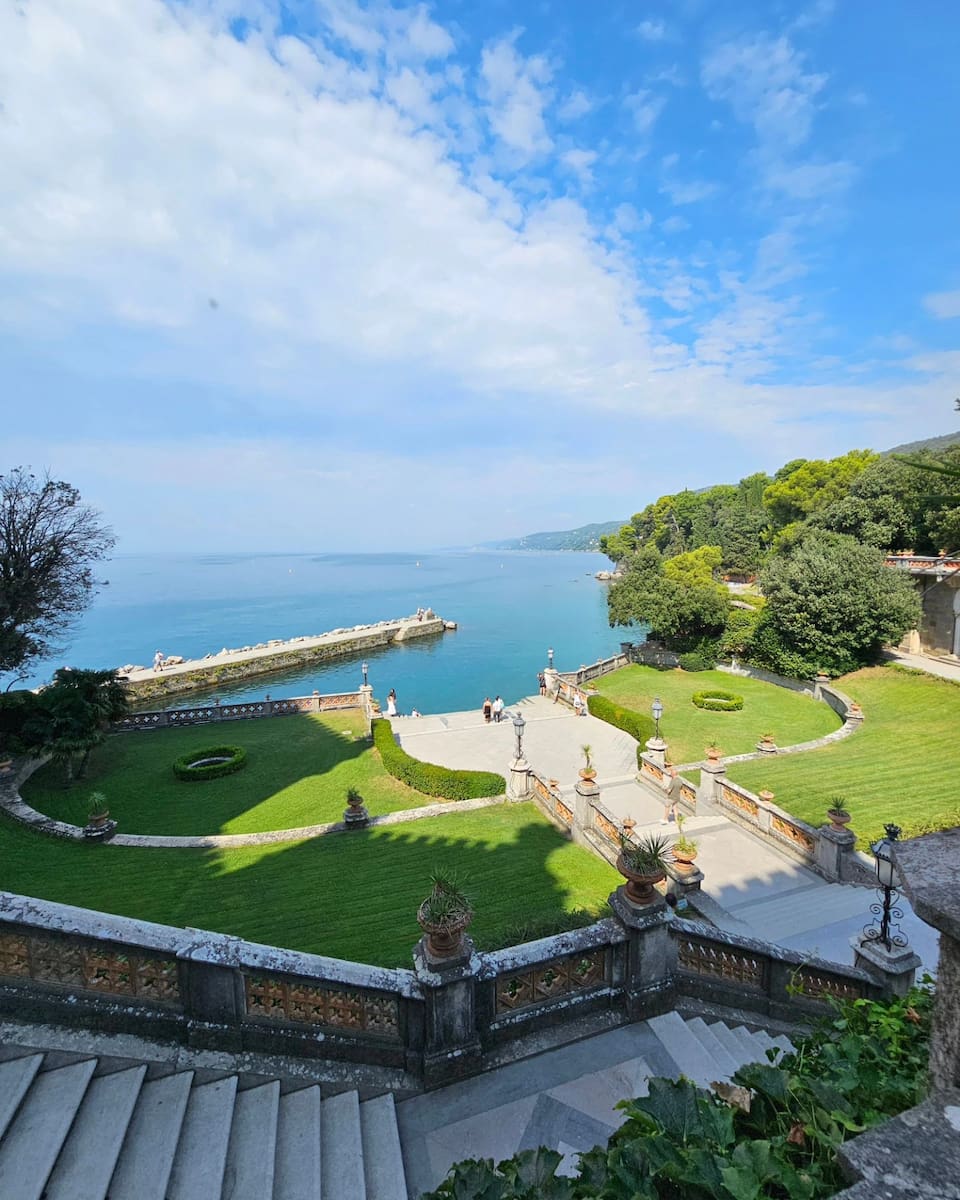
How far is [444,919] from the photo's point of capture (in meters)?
4.61

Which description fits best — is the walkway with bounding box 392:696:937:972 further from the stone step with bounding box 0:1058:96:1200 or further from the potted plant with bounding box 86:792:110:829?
the potted plant with bounding box 86:792:110:829

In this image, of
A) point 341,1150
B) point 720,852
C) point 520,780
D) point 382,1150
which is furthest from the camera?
point 520,780

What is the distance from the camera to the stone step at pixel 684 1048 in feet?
16.1

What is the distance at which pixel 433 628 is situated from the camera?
6178 cm

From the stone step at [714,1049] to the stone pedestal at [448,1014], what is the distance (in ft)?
7.31

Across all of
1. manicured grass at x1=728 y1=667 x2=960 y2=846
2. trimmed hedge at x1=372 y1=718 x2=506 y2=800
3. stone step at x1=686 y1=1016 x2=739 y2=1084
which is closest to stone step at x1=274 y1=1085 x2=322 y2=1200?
stone step at x1=686 y1=1016 x2=739 y2=1084

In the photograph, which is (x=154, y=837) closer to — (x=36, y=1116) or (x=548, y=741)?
(x=36, y=1116)

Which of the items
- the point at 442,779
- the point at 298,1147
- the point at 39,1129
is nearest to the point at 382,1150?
the point at 298,1147

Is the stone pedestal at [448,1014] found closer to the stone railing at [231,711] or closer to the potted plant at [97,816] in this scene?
the potted plant at [97,816]

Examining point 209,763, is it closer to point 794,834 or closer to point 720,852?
→ point 720,852

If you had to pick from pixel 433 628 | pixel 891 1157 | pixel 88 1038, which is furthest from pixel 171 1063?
pixel 433 628

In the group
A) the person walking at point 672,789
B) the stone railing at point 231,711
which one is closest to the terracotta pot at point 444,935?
the person walking at point 672,789

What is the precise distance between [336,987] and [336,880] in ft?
18.0

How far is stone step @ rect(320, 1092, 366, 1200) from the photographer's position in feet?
12.1
